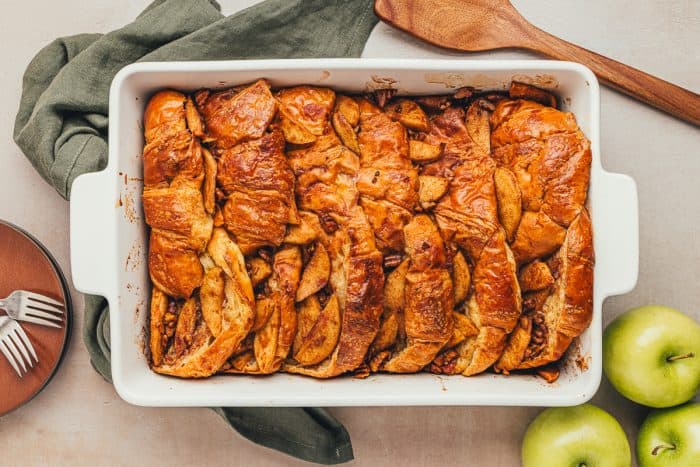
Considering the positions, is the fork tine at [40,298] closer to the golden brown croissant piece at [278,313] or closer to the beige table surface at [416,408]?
the beige table surface at [416,408]

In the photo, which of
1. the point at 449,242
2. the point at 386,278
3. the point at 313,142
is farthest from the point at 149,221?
the point at 449,242

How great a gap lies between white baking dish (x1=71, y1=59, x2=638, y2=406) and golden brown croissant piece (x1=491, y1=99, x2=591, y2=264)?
50 millimetres

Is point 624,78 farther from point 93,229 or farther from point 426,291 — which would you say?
point 93,229

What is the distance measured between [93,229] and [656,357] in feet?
5.49

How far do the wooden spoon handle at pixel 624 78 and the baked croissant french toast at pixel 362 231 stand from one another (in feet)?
1.12

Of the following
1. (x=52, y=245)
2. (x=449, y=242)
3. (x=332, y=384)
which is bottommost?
(x=332, y=384)

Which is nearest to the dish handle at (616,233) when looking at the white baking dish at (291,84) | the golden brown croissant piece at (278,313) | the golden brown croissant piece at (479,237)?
the white baking dish at (291,84)

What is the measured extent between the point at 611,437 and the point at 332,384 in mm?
882

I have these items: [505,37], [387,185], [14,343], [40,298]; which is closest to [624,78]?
[505,37]

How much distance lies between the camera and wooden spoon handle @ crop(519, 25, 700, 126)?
87.9 inches

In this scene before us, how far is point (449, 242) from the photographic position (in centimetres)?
192

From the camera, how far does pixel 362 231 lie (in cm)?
188

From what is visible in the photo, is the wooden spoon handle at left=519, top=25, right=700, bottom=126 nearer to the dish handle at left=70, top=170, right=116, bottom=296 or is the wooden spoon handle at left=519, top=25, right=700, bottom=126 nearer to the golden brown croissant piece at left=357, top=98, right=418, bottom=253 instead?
the golden brown croissant piece at left=357, top=98, right=418, bottom=253

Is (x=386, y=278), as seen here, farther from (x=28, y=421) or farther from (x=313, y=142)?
(x=28, y=421)
